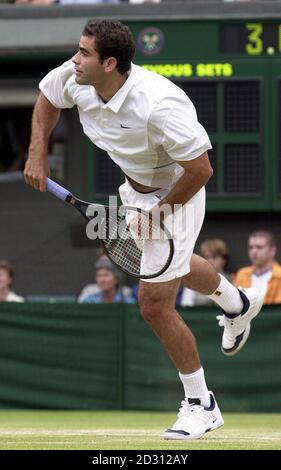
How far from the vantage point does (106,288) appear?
43.5 ft

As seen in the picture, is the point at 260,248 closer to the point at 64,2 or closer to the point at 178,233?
the point at 64,2

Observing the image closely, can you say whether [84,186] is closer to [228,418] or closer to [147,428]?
[228,418]

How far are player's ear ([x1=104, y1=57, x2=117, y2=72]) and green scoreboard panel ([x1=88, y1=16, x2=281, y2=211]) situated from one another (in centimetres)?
568

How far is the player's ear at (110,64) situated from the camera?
768cm

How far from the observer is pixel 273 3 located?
13414 mm

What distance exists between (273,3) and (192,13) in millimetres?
825

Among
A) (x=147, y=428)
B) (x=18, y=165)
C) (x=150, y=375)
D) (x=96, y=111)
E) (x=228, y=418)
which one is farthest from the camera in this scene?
(x=18, y=165)

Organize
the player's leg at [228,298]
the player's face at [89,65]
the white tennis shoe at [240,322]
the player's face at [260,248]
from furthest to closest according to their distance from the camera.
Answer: the player's face at [260,248] → the white tennis shoe at [240,322] → the player's leg at [228,298] → the player's face at [89,65]

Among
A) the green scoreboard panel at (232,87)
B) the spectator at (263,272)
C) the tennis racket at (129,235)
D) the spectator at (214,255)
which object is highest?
the green scoreboard panel at (232,87)

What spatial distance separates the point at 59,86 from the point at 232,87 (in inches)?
212

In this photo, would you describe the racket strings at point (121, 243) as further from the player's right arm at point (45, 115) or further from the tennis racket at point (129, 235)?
the player's right arm at point (45, 115)

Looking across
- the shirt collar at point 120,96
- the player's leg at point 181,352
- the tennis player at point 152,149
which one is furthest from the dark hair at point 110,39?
the player's leg at point 181,352

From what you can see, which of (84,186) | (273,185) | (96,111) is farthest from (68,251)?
(96,111)

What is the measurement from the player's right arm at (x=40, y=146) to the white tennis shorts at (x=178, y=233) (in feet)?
2.08
